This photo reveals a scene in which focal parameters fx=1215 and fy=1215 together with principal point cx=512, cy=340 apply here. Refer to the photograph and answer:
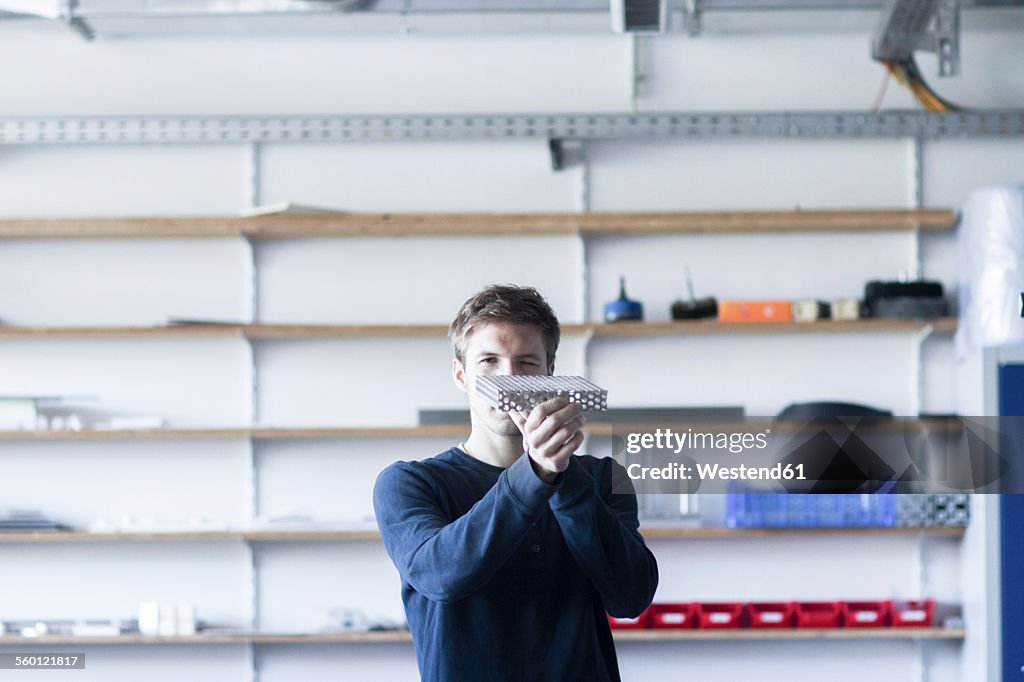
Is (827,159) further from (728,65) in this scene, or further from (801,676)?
(801,676)

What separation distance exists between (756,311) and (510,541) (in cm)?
274

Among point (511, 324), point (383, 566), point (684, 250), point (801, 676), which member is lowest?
point (801, 676)

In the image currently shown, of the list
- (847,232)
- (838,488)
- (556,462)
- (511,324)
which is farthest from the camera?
(847,232)

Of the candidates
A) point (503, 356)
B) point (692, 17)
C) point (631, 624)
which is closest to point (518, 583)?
point (503, 356)

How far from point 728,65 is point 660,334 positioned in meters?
0.97

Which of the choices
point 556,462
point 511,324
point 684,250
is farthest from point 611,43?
point 556,462

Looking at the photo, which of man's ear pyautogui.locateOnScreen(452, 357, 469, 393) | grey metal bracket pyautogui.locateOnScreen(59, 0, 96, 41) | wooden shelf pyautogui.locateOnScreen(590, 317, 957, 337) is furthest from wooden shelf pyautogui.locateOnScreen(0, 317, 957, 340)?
man's ear pyautogui.locateOnScreen(452, 357, 469, 393)

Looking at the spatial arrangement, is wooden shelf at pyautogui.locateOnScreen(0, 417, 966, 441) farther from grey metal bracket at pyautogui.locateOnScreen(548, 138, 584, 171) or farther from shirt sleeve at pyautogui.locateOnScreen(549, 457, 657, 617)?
shirt sleeve at pyautogui.locateOnScreen(549, 457, 657, 617)

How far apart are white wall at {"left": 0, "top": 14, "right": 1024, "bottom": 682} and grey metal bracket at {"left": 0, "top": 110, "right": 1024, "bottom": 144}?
0.41ft

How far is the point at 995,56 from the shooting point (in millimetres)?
4156

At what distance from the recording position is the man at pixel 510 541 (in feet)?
4.11

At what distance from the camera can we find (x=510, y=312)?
1.46m

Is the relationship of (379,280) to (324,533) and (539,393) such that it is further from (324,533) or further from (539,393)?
(539,393)

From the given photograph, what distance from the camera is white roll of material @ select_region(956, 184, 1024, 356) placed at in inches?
143
